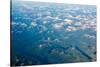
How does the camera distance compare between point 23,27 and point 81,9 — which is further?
point 81,9

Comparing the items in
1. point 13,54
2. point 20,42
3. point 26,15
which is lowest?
point 13,54
